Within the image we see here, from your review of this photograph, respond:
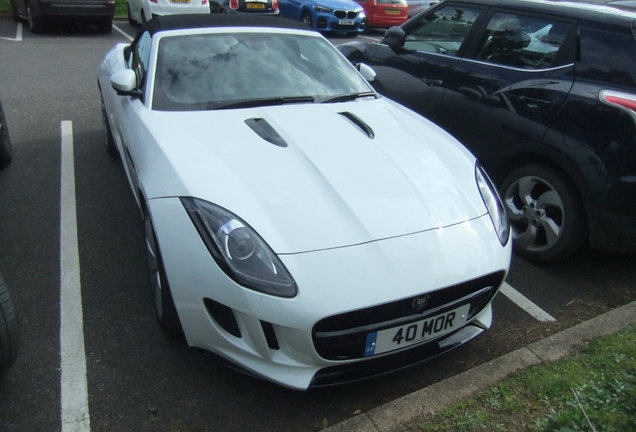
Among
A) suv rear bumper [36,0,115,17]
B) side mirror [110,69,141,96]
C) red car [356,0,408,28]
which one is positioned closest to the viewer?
side mirror [110,69,141,96]

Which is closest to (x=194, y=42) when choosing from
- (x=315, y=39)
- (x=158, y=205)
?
(x=315, y=39)

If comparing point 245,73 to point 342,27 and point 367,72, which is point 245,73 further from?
point 342,27

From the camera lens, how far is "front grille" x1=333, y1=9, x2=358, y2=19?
1343cm

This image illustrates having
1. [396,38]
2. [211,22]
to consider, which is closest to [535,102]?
[396,38]

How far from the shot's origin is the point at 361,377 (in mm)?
2371

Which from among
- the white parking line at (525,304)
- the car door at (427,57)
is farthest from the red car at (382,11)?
the white parking line at (525,304)

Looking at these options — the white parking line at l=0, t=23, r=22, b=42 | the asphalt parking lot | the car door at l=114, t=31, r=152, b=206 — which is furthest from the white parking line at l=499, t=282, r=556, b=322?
the white parking line at l=0, t=23, r=22, b=42

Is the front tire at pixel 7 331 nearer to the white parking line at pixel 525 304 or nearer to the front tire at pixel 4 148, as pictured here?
the white parking line at pixel 525 304

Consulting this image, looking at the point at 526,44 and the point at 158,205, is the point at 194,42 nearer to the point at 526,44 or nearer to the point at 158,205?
the point at 158,205

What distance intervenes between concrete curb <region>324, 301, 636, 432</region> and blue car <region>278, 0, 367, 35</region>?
11.6 meters

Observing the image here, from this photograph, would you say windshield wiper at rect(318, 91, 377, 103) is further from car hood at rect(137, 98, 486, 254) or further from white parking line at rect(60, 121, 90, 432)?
white parking line at rect(60, 121, 90, 432)

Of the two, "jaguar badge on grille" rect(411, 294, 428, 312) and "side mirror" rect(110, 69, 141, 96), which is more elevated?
"side mirror" rect(110, 69, 141, 96)

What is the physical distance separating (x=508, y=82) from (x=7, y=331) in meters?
3.44

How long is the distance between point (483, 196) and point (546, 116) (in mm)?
1105
